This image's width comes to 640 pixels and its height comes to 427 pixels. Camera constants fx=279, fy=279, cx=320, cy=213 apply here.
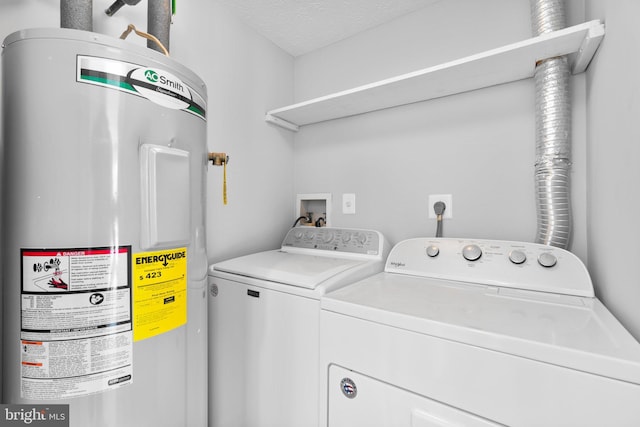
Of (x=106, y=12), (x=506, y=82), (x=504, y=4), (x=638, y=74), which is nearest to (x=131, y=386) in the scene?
(x=106, y=12)

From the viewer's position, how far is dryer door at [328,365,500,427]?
0.69 m

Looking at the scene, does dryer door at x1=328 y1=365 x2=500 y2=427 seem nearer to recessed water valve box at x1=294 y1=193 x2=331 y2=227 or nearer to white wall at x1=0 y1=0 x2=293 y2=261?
white wall at x1=0 y1=0 x2=293 y2=261

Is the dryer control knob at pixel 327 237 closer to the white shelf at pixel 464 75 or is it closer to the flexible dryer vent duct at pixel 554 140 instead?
the white shelf at pixel 464 75

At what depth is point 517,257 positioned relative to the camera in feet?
3.45

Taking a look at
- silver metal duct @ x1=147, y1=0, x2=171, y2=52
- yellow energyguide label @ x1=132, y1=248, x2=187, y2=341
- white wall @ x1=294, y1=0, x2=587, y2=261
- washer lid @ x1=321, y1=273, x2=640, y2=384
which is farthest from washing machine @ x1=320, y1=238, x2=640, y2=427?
silver metal duct @ x1=147, y1=0, x2=171, y2=52

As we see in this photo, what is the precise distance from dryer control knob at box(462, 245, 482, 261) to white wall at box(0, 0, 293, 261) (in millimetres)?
1141

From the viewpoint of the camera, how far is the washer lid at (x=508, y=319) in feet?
1.85

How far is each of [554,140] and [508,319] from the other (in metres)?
0.79

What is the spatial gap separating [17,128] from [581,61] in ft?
5.80

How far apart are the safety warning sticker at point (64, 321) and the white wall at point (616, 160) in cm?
124

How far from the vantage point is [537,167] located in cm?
114

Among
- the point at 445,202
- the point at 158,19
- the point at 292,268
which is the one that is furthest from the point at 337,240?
the point at 158,19

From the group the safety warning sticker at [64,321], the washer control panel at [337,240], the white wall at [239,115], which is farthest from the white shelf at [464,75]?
the safety warning sticker at [64,321]

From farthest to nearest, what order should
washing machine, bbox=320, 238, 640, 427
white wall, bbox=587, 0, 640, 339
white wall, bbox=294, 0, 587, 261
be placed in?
white wall, bbox=294, 0, 587, 261 < white wall, bbox=587, 0, 640, 339 < washing machine, bbox=320, 238, 640, 427
